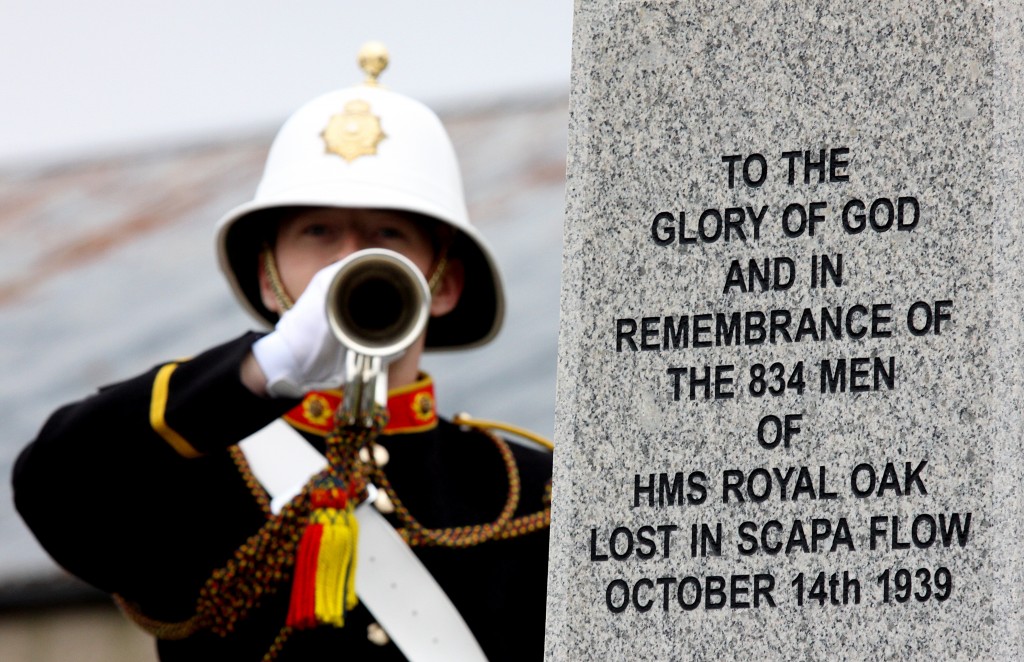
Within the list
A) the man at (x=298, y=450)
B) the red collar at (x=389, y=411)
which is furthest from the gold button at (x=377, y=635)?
the red collar at (x=389, y=411)

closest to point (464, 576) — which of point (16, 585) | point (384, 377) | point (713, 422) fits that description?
point (384, 377)

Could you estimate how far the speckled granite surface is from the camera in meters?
3.71

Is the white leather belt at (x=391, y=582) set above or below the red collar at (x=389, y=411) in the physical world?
below

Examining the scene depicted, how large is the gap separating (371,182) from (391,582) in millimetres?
779

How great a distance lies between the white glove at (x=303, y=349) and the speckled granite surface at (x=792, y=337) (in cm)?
68

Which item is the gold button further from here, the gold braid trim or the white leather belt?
the gold braid trim

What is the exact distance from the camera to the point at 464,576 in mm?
5000

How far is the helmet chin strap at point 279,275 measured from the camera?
4984 mm

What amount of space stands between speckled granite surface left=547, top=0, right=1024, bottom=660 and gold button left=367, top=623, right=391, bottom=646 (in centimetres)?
108

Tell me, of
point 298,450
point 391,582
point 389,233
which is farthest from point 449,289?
point 391,582

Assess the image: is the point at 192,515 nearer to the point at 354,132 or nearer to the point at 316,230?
the point at 316,230

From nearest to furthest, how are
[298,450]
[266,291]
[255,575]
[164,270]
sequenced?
[255,575] → [298,450] → [266,291] → [164,270]

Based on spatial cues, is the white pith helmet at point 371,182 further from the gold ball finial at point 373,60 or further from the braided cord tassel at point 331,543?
the braided cord tassel at point 331,543

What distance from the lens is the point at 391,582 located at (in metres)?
4.92
